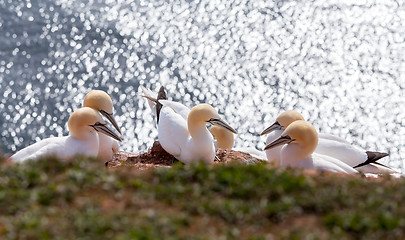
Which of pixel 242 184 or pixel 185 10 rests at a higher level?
pixel 185 10

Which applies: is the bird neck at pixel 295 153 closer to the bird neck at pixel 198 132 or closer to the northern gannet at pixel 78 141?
the bird neck at pixel 198 132

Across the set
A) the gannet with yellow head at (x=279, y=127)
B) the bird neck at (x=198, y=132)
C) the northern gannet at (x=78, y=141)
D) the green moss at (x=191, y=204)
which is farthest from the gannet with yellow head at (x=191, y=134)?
the green moss at (x=191, y=204)

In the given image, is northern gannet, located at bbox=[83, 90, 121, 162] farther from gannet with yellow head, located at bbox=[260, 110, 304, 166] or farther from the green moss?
the green moss

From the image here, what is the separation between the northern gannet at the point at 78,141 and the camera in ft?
29.8

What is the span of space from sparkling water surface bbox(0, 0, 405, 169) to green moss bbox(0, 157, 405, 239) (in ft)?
53.8

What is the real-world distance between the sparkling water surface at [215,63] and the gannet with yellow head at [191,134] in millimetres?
11738

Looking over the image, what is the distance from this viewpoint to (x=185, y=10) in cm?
2792

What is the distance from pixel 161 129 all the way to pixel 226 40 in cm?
1630

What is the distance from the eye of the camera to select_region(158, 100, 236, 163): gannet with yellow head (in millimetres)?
10188

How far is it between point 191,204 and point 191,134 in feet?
17.2

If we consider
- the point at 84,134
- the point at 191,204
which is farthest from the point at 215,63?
the point at 191,204

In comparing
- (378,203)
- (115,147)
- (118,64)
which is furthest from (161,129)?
(118,64)

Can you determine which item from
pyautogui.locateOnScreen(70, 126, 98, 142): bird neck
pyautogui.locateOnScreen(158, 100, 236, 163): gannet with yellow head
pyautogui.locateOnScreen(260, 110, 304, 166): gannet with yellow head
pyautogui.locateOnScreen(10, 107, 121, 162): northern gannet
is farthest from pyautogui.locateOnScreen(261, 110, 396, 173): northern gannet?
pyautogui.locateOnScreen(70, 126, 98, 142): bird neck

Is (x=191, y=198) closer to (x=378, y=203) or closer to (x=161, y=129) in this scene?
(x=378, y=203)
